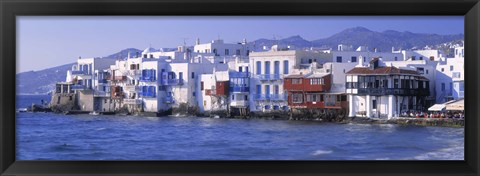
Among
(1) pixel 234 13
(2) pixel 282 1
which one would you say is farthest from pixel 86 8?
(2) pixel 282 1

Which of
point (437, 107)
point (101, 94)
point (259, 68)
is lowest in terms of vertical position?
point (437, 107)

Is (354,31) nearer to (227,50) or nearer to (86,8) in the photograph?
(227,50)

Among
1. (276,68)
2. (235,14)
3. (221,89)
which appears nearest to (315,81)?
(276,68)

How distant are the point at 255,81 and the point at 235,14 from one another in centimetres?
228

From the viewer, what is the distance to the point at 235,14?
2.69 meters

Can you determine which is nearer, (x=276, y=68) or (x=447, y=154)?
(x=447, y=154)

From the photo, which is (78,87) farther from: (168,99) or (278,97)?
(278,97)

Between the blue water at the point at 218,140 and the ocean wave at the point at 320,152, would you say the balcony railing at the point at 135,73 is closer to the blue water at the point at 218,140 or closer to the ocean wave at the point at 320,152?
the blue water at the point at 218,140

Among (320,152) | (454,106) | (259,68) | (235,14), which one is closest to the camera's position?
(235,14)

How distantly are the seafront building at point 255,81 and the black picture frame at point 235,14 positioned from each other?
1.38 m

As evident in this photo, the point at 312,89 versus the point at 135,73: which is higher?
the point at 135,73

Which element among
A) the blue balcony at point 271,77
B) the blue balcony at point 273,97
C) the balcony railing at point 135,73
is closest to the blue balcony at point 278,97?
the blue balcony at point 273,97

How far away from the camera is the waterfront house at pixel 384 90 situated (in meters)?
4.36

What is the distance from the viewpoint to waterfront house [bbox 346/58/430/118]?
4.36 meters
